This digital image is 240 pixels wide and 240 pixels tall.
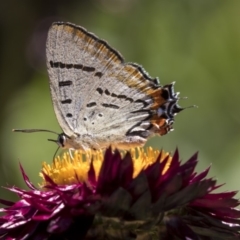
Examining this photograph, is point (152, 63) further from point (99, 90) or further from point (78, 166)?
point (78, 166)

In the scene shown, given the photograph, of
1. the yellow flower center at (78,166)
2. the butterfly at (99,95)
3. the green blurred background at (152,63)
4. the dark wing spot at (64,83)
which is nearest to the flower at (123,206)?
the yellow flower center at (78,166)

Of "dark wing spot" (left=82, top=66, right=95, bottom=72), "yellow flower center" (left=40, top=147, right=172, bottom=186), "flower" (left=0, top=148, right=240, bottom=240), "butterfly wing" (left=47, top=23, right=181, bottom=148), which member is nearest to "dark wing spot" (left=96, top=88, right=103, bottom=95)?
"butterfly wing" (left=47, top=23, right=181, bottom=148)

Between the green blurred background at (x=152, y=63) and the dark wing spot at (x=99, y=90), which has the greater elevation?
the green blurred background at (x=152, y=63)

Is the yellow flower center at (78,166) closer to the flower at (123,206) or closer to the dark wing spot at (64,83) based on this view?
the flower at (123,206)

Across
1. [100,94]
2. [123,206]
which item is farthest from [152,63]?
[123,206]

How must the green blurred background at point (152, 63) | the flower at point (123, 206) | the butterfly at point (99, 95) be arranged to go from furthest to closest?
1. the green blurred background at point (152, 63)
2. the butterfly at point (99, 95)
3. the flower at point (123, 206)

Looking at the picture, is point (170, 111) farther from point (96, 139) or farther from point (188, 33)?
point (188, 33)

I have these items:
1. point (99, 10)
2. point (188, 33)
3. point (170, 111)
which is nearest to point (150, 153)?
point (170, 111)
